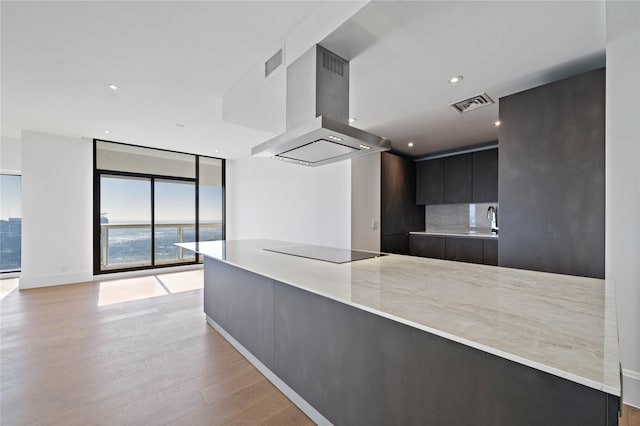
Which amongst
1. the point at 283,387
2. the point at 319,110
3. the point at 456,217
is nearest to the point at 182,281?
the point at 283,387

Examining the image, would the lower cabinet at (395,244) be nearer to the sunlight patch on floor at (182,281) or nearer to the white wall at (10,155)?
the sunlight patch on floor at (182,281)

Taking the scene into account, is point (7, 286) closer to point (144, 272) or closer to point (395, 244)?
point (144, 272)

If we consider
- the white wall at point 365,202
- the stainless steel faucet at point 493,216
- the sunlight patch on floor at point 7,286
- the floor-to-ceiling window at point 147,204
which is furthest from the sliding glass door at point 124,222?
the stainless steel faucet at point 493,216

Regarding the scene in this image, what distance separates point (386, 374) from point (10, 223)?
7524 millimetres

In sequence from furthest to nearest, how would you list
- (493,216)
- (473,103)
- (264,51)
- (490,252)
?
(493,216) < (490,252) < (473,103) < (264,51)

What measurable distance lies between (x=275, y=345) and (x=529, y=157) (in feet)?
8.57

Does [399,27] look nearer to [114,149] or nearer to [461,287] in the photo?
[461,287]

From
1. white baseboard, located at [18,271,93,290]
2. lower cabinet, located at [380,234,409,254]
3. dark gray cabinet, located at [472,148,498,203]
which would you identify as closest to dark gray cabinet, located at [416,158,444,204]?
dark gray cabinet, located at [472,148,498,203]

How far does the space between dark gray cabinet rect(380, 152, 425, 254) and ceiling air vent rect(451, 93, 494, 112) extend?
1.54 metres

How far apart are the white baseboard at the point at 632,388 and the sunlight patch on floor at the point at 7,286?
701 centimetres

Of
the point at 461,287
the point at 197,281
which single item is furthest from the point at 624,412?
the point at 197,281

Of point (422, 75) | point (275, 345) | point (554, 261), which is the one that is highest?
point (422, 75)

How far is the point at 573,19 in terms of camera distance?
1690mm

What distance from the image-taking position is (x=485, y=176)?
4.35m
